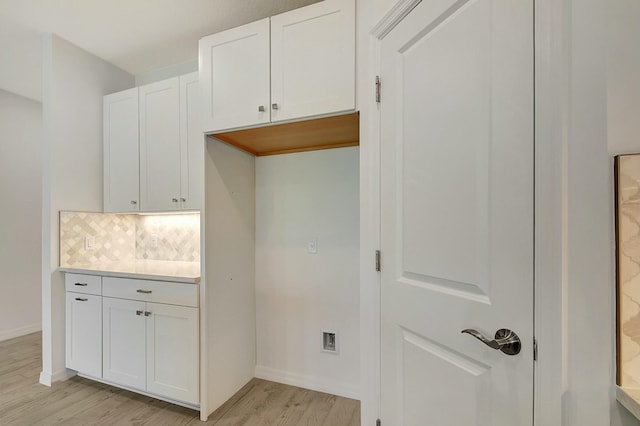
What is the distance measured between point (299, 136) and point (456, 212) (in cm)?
118

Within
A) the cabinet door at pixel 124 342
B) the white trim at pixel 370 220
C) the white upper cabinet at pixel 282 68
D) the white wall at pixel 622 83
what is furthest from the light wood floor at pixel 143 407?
the white upper cabinet at pixel 282 68

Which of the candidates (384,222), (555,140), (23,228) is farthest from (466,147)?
(23,228)

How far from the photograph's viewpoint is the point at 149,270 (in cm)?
206

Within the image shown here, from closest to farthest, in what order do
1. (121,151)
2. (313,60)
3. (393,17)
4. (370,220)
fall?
(393,17)
(370,220)
(313,60)
(121,151)

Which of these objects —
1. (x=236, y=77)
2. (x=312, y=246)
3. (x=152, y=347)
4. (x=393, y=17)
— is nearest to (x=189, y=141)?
(x=236, y=77)

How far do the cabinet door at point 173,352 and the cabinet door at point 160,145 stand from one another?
30.5 inches

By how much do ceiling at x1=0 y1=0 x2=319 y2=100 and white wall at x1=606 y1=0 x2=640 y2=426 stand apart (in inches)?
69.2

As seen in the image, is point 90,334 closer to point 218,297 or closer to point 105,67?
point 218,297

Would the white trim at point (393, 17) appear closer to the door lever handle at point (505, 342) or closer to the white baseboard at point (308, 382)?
the door lever handle at point (505, 342)

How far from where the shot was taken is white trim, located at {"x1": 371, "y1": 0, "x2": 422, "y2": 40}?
1.10 m

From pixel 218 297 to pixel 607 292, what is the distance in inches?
73.6

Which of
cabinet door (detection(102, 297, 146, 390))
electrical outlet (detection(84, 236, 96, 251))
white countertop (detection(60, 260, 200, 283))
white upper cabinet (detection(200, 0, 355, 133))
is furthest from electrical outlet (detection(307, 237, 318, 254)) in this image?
electrical outlet (detection(84, 236, 96, 251))

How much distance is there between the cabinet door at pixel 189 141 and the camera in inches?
80.4

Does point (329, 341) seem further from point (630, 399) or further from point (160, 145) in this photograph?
point (160, 145)
